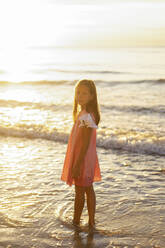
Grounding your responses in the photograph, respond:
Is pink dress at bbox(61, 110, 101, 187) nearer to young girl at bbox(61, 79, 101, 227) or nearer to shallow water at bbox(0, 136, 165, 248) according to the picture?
young girl at bbox(61, 79, 101, 227)

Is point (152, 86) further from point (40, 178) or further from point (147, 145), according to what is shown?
point (40, 178)

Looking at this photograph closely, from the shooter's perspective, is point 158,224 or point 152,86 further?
point 152,86

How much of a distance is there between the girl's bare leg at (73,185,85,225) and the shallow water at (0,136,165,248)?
0.34ft

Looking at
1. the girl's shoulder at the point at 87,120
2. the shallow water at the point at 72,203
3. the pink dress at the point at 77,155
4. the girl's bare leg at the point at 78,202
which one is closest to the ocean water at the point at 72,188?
the shallow water at the point at 72,203

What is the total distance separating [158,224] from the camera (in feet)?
14.1

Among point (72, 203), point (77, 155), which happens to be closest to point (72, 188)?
→ point (72, 203)

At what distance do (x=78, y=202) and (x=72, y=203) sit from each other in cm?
81

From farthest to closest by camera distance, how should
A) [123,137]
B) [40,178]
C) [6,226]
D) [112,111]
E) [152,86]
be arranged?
[152,86] < [112,111] < [123,137] < [40,178] < [6,226]

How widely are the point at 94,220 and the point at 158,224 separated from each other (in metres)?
0.76

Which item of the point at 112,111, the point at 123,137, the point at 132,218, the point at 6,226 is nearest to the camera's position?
the point at 6,226

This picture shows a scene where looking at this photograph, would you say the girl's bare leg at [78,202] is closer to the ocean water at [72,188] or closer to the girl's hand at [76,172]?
the ocean water at [72,188]

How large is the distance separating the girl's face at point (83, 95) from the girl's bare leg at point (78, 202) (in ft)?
3.15

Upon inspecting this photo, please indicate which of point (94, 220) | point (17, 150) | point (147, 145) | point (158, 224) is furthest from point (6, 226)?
point (147, 145)

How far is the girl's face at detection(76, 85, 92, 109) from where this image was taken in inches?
154
